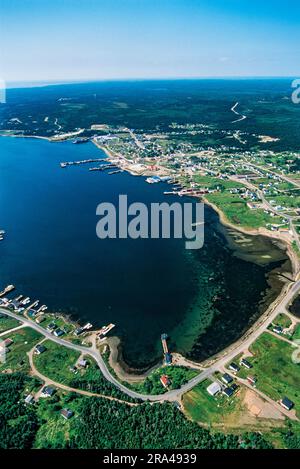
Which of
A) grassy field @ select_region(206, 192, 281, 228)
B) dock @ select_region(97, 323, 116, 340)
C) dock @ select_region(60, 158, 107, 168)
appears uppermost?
dock @ select_region(60, 158, 107, 168)

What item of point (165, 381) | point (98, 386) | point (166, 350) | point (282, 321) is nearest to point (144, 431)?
point (165, 381)

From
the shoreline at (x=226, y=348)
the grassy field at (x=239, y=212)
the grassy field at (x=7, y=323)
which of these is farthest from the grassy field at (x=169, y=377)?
the grassy field at (x=239, y=212)

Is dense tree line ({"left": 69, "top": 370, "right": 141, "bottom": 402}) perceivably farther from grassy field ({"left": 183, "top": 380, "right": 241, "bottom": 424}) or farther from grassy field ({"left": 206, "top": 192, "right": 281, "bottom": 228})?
grassy field ({"left": 206, "top": 192, "right": 281, "bottom": 228})

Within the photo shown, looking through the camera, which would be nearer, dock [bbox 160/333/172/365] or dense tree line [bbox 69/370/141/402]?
dense tree line [bbox 69/370/141/402]

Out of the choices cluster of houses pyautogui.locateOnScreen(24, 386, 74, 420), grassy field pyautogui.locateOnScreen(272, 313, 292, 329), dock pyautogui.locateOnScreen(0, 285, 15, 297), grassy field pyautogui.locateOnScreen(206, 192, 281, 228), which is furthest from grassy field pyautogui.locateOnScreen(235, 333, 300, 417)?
dock pyautogui.locateOnScreen(0, 285, 15, 297)

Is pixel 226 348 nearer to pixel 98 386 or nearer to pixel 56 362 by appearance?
pixel 98 386

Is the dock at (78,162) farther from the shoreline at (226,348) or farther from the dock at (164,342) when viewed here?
the dock at (164,342)

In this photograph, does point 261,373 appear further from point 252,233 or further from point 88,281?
point 252,233
